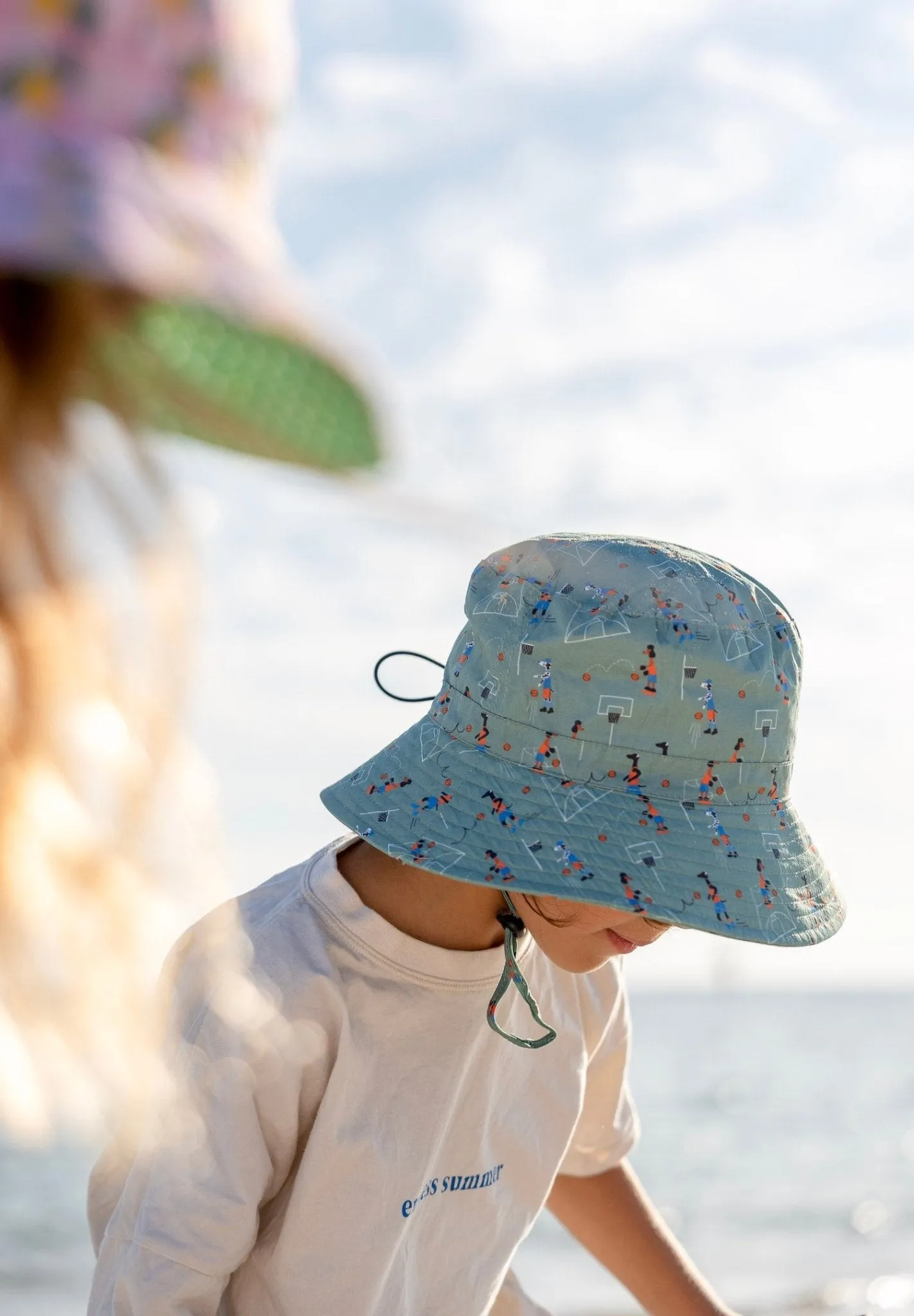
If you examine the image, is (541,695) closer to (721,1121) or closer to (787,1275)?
(787,1275)

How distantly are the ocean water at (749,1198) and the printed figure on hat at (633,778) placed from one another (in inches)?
29.1

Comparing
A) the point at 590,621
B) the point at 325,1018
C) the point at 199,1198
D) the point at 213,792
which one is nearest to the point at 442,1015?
the point at 325,1018

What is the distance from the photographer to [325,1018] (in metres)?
1.75

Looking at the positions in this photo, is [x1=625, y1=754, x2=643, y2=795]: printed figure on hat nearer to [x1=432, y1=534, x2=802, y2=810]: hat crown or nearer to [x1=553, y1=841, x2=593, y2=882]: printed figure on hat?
[x1=432, y1=534, x2=802, y2=810]: hat crown

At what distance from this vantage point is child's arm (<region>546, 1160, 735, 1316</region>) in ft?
7.50

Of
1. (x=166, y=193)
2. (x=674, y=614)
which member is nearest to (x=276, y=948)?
(x=674, y=614)

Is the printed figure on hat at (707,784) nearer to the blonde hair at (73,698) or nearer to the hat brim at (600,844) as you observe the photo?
the hat brim at (600,844)

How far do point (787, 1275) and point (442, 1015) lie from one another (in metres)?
9.18

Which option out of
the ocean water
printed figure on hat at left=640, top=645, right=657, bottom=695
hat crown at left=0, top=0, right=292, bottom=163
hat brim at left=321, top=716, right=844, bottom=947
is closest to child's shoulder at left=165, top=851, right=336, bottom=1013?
hat brim at left=321, top=716, right=844, bottom=947

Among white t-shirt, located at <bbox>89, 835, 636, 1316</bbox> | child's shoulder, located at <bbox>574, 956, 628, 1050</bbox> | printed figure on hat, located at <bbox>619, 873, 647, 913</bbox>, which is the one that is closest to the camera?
printed figure on hat, located at <bbox>619, 873, 647, 913</bbox>

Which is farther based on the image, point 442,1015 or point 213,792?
point 442,1015

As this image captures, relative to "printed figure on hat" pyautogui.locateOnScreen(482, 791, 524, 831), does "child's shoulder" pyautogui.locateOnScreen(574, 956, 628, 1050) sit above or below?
below

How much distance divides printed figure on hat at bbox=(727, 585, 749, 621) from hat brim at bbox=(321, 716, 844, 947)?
232 millimetres

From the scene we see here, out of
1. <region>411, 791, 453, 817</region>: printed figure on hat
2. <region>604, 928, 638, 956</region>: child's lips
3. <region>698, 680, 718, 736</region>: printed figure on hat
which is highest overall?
<region>698, 680, 718, 736</region>: printed figure on hat
